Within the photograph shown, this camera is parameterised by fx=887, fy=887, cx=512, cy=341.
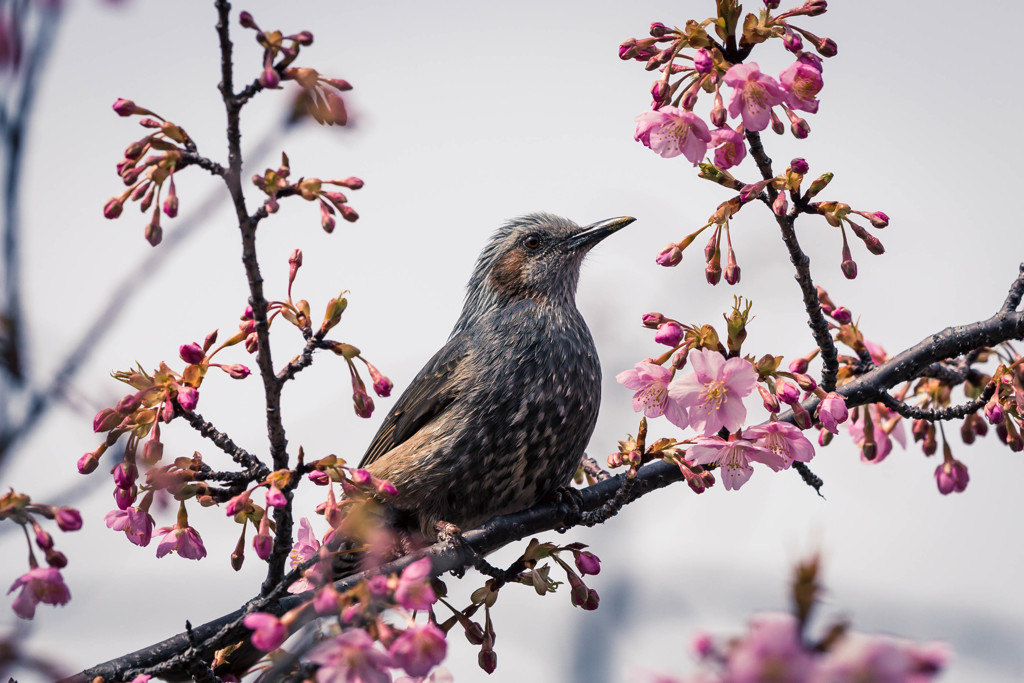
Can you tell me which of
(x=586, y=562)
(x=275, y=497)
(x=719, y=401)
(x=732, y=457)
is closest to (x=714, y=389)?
(x=719, y=401)

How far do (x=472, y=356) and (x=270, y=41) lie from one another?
2.40 meters

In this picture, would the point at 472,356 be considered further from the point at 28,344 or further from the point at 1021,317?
the point at 28,344

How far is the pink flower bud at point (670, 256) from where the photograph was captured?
2.80 m

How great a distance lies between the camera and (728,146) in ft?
8.85

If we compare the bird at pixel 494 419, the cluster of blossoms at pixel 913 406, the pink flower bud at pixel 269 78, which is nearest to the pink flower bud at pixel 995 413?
the cluster of blossoms at pixel 913 406

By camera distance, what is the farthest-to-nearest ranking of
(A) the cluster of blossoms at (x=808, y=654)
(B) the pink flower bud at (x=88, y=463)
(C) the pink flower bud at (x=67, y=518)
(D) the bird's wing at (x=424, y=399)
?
(D) the bird's wing at (x=424, y=399) < (B) the pink flower bud at (x=88, y=463) < (C) the pink flower bud at (x=67, y=518) < (A) the cluster of blossoms at (x=808, y=654)

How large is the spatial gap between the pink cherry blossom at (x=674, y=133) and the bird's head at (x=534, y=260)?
6.20 ft

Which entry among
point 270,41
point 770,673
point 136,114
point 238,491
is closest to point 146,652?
point 238,491

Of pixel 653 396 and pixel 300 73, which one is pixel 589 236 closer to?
pixel 653 396

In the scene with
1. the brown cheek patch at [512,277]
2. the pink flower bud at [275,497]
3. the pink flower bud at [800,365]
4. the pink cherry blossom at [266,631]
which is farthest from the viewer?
the brown cheek patch at [512,277]

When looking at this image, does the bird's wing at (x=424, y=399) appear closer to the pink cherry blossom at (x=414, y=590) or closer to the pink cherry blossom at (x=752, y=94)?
the pink cherry blossom at (x=752, y=94)

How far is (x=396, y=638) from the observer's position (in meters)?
1.97

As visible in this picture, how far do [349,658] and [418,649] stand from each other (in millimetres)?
149

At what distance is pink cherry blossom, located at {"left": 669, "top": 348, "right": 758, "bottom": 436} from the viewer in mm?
2590
